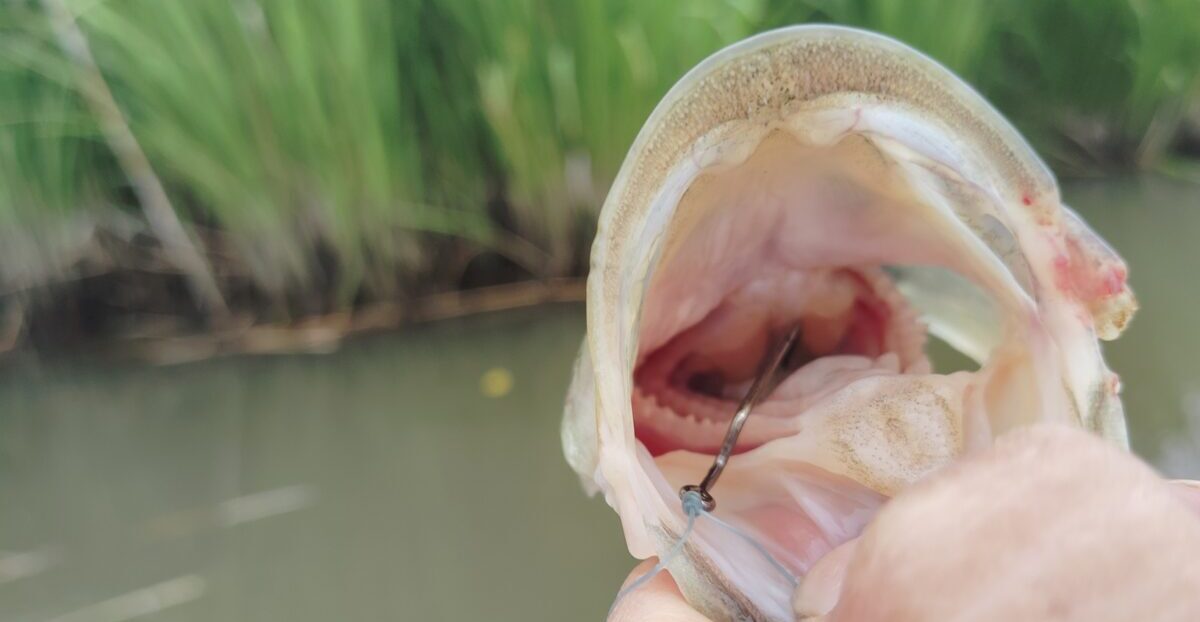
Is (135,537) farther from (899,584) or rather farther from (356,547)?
(899,584)

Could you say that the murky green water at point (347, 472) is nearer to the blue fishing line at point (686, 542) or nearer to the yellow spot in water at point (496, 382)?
the yellow spot in water at point (496, 382)

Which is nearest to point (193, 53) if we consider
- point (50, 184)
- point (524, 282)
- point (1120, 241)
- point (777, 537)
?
point (50, 184)

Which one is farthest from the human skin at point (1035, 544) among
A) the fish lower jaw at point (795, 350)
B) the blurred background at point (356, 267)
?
the blurred background at point (356, 267)

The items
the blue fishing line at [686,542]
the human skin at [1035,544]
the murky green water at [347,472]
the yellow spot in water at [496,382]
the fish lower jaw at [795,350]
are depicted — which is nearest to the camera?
the human skin at [1035,544]

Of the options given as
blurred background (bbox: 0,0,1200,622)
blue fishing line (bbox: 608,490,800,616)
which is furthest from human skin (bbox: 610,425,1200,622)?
blurred background (bbox: 0,0,1200,622)

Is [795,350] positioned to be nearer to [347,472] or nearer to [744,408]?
[744,408]

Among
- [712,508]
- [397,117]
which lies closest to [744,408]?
[712,508]

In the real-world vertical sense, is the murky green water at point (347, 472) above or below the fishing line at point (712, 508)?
below
